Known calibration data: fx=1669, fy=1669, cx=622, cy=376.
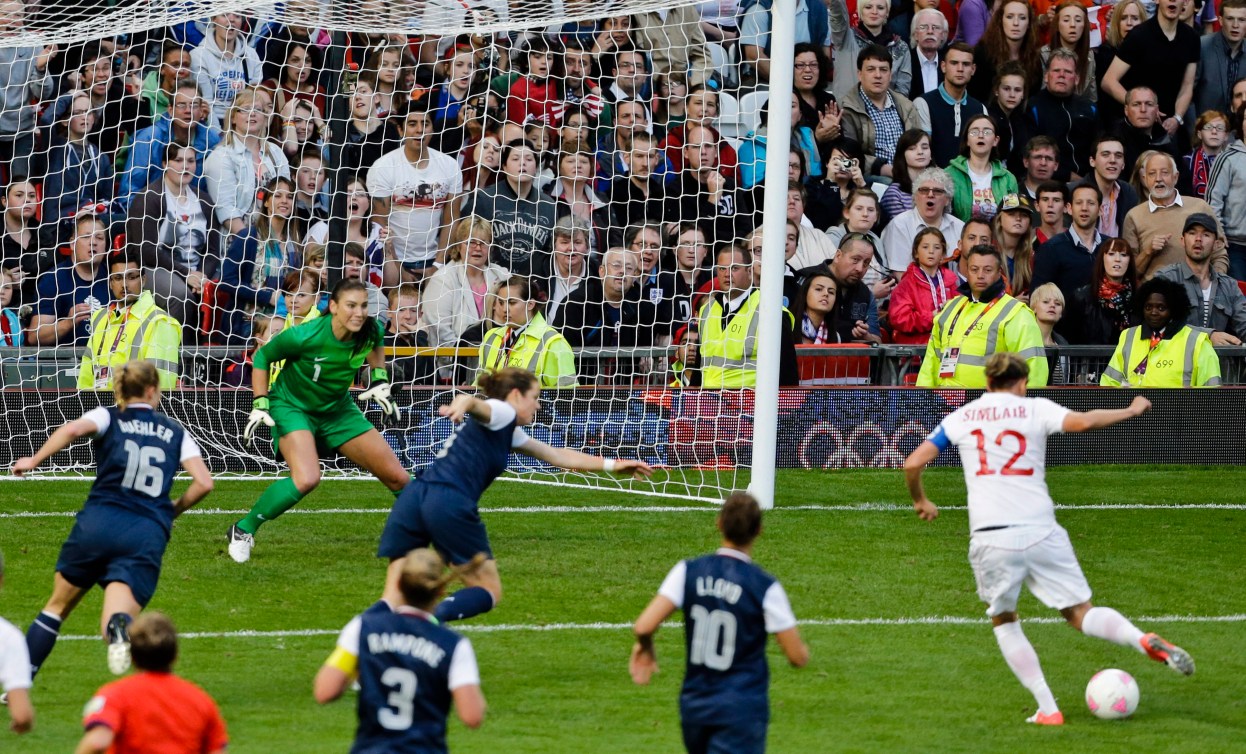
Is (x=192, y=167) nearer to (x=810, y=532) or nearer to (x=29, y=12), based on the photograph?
(x=29, y=12)

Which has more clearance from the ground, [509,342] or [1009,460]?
[509,342]

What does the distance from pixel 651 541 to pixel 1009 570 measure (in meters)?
4.67

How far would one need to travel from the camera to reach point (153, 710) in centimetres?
499

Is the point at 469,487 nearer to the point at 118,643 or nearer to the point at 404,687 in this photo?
the point at 118,643

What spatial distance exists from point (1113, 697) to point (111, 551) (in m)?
4.67

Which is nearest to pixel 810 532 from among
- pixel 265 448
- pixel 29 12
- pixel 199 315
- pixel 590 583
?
pixel 590 583

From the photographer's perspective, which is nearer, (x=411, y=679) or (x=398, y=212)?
(x=411, y=679)

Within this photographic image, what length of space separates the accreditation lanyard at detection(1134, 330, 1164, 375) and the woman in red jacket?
1794 millimetres

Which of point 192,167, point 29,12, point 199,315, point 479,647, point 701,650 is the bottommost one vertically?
point 479,647

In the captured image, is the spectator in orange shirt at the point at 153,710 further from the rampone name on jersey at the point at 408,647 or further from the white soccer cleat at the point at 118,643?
the white soccer cleat at the point at 118,643

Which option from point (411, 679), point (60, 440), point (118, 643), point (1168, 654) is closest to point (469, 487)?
point (118, 643)

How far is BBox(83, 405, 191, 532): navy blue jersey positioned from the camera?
A: 769cm

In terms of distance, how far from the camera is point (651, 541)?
1214 cm

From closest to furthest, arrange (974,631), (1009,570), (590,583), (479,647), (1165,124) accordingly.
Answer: (1009,570) → (479,647) → (974,631) → (590,583) → (1165,124)
